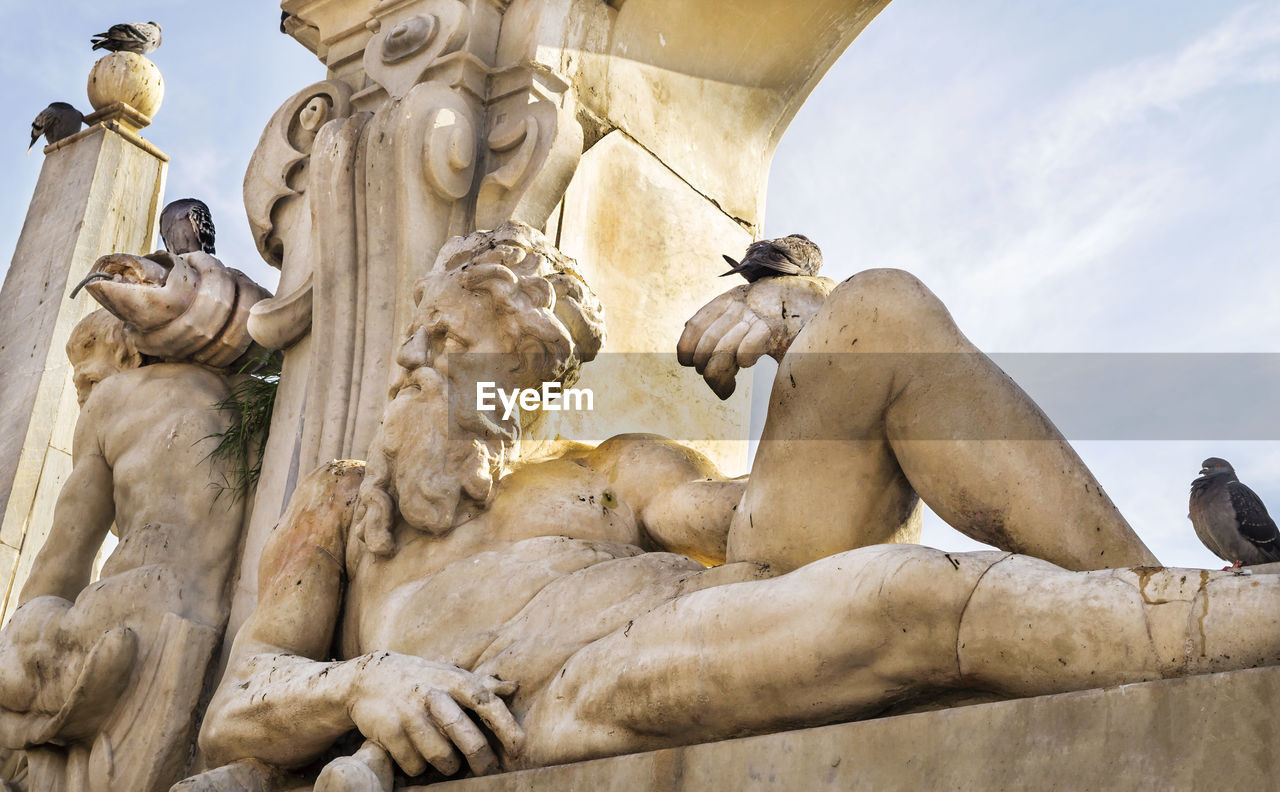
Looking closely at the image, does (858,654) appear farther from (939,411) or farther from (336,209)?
(336,209)

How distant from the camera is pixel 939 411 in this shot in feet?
10.8

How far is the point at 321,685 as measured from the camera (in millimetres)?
3564

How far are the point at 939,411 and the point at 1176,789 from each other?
113 cm

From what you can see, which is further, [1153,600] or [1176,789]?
[1153,600]

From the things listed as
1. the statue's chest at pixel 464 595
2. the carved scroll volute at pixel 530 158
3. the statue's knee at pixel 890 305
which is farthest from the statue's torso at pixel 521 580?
the carved scroll volute at pixel 530 158

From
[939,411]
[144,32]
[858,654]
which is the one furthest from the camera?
[144,32]

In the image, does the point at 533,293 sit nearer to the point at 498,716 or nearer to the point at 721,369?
the point at 721,369

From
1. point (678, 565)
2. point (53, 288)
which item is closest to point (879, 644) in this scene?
point (678, 565)

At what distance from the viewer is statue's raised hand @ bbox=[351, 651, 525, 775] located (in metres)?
3.28

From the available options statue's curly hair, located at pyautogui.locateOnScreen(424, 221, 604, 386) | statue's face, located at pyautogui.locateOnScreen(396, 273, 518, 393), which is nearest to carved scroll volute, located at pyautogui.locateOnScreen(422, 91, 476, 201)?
statue's curly hair, located at pyautogui.locateOnScreen(424, 221, 604, 386)

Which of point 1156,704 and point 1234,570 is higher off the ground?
point 1234,570

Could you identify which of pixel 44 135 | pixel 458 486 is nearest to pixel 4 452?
pixel 44 135

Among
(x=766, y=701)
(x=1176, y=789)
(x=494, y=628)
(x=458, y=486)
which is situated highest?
(x=458, y=486)

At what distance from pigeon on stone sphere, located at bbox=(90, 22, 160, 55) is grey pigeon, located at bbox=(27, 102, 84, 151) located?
1.33ft
